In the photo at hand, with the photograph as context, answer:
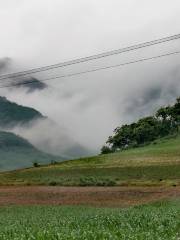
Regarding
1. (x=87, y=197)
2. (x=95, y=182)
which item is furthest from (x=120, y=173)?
(x=87, y=197)

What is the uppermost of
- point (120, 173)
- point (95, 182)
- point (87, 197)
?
point (120, 173)

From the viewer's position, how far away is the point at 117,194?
2950 inches

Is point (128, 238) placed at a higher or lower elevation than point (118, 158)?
lower

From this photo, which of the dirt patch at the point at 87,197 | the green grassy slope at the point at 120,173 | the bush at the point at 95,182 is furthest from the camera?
the green grassy slope at the point at 120,173

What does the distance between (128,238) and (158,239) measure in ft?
4.25

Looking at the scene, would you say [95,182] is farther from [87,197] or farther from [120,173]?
[87,197]

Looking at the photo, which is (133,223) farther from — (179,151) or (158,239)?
(179,151)

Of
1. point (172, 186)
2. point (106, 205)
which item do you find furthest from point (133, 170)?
point (106, 205)

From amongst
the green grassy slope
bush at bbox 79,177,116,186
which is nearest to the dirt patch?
bush at bbox 79,177,116,186

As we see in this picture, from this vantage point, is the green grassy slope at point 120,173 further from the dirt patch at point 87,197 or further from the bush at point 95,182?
the dirt patch at point 87,197

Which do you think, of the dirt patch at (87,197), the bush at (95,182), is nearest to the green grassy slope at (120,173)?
the bush at (95,182)

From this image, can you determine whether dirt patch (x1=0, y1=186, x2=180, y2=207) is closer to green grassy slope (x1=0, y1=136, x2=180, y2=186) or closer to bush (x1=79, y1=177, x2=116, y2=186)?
bush (x1=79, y1=177, x2=116, y2=186)

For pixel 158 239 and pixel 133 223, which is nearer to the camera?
pixel 158 239

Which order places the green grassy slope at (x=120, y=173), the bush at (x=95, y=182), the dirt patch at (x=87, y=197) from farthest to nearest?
1. the green grassy slope at (x=120, y=173)
2. the bush at (x=95, y=182)
3. the dirt patch at (x=87, y=197)
